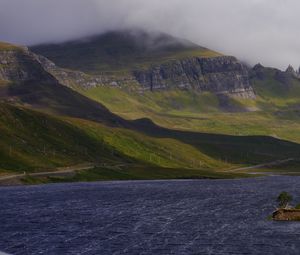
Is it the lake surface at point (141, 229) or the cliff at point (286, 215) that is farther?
the cliff at point (286, 215)

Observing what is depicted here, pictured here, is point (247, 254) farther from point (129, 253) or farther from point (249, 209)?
point (249, 209)

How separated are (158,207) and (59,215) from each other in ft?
117

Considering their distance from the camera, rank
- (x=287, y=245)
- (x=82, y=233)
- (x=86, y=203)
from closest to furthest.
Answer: (x=287, y=245) → (x=82, y=233) → (x=86, y=203)

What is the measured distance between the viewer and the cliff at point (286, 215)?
158725 mm

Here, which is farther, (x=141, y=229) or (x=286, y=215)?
(x=286, y=215)

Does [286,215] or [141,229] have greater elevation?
[141,229]

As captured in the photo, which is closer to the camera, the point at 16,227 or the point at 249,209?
the point at 16,227

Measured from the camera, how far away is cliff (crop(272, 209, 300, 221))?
521 ft

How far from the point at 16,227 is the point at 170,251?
4030 centimetres

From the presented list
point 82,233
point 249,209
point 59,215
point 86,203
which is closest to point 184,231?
point 82,233

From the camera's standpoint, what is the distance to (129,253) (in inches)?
4272

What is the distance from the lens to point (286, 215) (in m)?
159

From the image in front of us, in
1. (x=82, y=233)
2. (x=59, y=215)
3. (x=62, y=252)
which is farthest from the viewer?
(x=59, y=215)

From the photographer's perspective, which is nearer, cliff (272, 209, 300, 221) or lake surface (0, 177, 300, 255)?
lake surface (0, 177, 300, 255)
